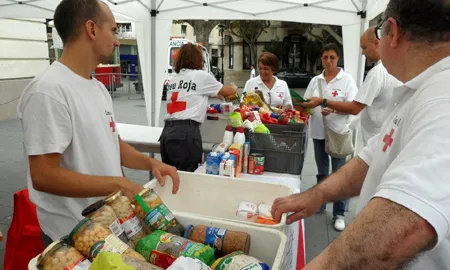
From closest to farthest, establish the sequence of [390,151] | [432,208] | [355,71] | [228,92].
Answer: [432,208] → [390,151] → [228,92] → [355,71]

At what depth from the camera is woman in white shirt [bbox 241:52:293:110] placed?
4559 millimetres

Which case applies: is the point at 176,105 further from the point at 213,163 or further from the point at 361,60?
the point at 361,60

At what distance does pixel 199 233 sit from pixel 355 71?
4.32 meters

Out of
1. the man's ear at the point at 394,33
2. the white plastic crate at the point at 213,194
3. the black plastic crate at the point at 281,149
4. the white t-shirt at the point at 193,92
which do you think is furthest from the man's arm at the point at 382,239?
the white t-shirt at the point at 193,92

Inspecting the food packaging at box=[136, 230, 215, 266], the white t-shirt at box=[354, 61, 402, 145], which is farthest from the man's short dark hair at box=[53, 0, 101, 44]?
the white t-shirt at box=[354, 61, 402, 145]

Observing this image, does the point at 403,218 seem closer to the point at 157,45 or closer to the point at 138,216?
the point at 138,216

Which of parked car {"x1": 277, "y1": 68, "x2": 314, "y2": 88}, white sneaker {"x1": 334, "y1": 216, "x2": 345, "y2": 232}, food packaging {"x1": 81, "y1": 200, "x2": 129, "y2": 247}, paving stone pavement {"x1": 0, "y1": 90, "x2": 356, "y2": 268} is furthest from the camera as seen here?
parked car {"x1": 277, "y1": 68, "x2": 314, "y2": 88}

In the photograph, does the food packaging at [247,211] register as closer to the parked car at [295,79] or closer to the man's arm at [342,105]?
the man's arm at [342,105]

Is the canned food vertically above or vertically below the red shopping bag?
above

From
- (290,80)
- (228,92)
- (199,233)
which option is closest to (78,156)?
(199,233)

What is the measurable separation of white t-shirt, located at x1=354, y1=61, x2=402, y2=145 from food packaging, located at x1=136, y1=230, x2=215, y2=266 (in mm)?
2496

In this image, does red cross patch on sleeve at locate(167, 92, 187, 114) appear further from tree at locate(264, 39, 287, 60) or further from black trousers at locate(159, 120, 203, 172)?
tree at locate(264, 39, 287, 60)

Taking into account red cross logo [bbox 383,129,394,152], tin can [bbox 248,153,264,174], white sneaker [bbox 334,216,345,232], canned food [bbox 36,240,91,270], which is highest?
red cross logo [bbox 383,129,394,152]

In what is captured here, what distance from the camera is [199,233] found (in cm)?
116
